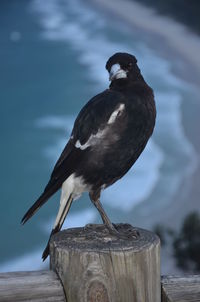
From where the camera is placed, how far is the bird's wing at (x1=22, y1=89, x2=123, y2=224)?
61.9 inches

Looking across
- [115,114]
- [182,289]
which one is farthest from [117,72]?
[182,289]

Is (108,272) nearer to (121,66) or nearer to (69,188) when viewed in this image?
(69,188)

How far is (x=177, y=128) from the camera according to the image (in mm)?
3803

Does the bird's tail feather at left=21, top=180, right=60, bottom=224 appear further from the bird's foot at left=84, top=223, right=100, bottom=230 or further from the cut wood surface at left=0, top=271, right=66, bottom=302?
the cut wood surface at left=0, top=271, right=66, bottom=302

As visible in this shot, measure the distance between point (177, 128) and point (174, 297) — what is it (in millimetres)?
2623

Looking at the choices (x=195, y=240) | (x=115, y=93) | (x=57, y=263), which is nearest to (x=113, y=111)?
(x=115, y=93)

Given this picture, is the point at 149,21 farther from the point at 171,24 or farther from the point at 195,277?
the point at 195,277

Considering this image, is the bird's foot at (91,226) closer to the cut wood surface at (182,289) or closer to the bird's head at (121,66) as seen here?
the cut wood surface at (182,289)

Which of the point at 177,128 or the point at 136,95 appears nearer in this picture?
the point at 136,95

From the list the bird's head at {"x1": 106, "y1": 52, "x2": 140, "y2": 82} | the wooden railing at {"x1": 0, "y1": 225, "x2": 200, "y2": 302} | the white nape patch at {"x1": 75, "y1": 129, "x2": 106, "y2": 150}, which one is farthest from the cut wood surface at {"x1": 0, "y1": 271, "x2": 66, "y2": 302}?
the bird's head at {"x1": 106, "y1": 52, "x2": 140, "y2": 82}

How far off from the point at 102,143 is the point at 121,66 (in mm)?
252

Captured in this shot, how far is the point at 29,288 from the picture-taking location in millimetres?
1166

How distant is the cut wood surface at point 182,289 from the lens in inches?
48.6

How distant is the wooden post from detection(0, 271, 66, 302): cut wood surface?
0.07ft
